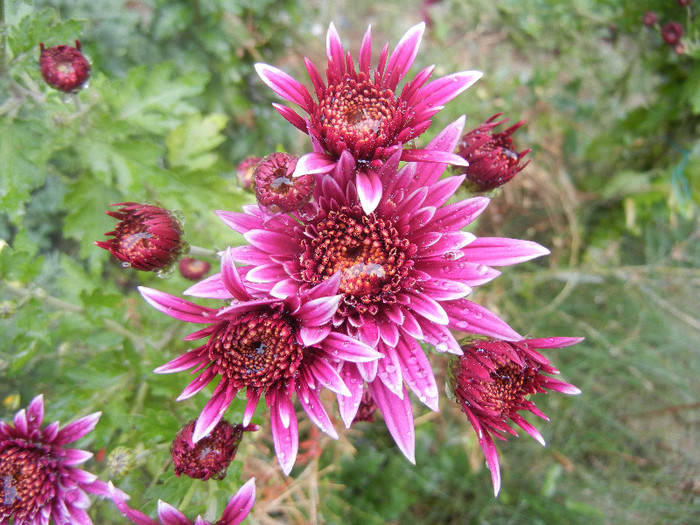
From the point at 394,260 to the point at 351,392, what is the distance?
15.8 inches

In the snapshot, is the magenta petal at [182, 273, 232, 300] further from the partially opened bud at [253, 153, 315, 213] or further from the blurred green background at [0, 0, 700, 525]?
the blurred green background at [0, 0, 700, 525]

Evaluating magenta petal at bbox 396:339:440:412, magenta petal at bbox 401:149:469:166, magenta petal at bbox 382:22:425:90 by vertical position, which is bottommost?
magenta petal at bbox 396:339:440:412

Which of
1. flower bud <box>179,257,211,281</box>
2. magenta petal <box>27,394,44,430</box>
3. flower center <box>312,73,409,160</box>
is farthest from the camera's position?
flower bud <box>179,257,211,281</box>

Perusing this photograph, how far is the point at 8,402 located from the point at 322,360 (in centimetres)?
252

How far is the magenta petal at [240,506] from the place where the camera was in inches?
60.9

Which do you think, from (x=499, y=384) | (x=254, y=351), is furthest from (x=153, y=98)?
(x=499, y=384)

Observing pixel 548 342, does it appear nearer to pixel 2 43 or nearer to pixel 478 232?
pixel 2 43

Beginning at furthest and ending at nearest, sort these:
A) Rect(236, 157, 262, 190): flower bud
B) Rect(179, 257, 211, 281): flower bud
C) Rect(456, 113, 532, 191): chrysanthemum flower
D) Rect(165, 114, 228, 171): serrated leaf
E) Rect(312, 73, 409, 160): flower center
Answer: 1. Rect(165, 114, 228, 171): serrated leaf
2. Rect(179, 257, 211, 281): flower bud
3. Rect(236, 157, 262, 190): flower bud
4. Rect(456, 113, 532, 191): chrysanthemum flower
5. Rect(312, 73, 409, 160): flower center

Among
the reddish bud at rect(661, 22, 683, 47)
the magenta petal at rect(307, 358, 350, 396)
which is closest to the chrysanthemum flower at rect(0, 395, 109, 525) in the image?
the magenta petal at rect(307, 358, 350, 396)

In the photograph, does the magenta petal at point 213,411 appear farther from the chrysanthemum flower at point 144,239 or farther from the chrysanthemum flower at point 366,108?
the chrysanthemum flower at point 366,108

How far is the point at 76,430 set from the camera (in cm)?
181

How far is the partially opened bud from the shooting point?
4.59 feet

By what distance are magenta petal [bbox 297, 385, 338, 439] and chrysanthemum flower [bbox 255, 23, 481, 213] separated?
0.56 m

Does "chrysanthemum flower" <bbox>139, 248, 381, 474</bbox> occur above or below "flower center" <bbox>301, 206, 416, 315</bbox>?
below
